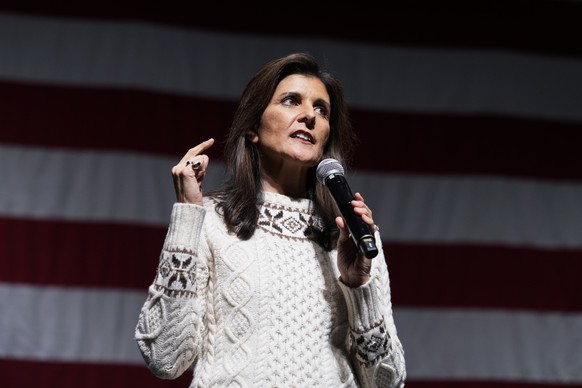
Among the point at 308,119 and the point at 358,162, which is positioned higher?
the point at 358,162

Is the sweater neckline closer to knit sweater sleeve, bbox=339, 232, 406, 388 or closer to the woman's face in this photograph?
the woman's face

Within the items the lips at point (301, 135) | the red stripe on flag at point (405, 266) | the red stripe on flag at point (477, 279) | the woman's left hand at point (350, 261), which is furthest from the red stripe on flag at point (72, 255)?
the woman's left hand at point (350, 261)

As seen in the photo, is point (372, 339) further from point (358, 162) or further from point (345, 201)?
point (358, 162)

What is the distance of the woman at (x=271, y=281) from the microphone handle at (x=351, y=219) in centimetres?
2

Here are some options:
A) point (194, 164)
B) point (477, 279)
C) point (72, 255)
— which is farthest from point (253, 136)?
point (477, 279)

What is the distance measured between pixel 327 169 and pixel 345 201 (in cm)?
12

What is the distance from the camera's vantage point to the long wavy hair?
1.75m

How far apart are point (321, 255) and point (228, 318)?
217 millimetres

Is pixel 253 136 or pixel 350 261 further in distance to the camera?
pixel 253 136

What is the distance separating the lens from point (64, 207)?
2.93 m

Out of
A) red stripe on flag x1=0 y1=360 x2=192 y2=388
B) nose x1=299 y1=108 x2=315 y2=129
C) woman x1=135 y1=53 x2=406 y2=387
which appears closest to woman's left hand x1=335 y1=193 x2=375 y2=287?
woman x1=135 y1=53 x2=406 y2=387

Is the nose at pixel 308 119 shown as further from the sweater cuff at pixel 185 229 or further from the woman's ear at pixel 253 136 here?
the sweater cuff at pixel 185 229

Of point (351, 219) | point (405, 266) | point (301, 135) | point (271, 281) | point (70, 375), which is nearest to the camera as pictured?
point (351, 219)

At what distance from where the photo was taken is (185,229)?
5.27 feet
